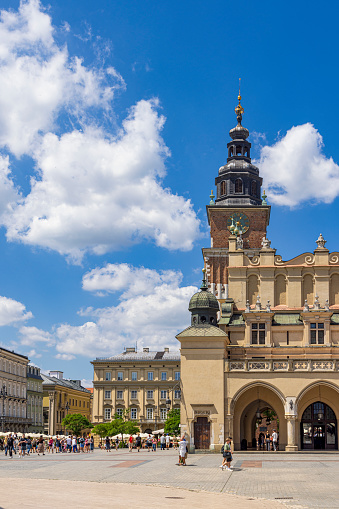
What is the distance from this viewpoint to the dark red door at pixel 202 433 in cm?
5434

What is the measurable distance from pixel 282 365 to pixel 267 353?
14.3ft

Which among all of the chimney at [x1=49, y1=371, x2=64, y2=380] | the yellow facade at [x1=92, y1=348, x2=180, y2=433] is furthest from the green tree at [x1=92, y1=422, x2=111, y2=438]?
the chimney at [x1=49, y1=371, x2=64, y2=380]

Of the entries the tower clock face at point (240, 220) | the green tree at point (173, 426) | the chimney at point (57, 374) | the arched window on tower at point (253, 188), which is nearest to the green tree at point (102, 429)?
the green tree at point (173, 426)

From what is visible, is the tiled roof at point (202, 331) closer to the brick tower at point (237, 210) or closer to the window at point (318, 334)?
the window at point (318, 334)

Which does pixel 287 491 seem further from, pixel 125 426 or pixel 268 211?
pixel 125 426

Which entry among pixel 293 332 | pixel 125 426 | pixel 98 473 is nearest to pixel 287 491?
pixel 98 473

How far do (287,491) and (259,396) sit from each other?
34.9 meters

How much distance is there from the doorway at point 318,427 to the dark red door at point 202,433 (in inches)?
331

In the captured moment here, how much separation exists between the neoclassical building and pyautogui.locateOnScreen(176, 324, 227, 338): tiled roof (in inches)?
3.0

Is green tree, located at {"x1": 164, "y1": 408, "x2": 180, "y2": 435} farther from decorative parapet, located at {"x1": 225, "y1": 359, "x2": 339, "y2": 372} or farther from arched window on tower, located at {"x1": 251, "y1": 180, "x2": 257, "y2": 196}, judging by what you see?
decorative parapet, located at {"x1": 225, "y1": 359, "x2": 339, "y2": 372}

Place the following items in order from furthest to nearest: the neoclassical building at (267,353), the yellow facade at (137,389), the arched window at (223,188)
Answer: the yellow facade at (137,389) < the arched window at (223,188) < the neoclassical building at (267,353)

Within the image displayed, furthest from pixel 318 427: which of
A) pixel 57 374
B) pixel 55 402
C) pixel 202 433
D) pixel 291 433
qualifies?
pixel 57 374

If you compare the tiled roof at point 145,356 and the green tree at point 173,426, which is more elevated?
the tiled roof at point 145,356

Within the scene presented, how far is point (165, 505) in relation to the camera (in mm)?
19406
